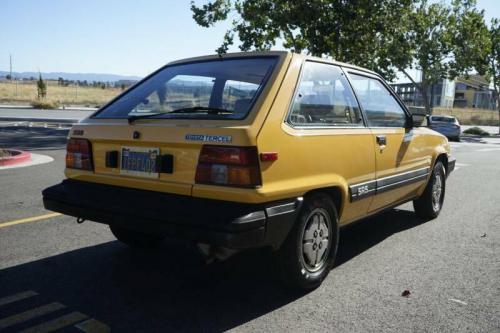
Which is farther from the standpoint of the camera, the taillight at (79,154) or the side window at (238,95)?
the taillight at (79,154)

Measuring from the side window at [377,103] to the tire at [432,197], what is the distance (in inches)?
49.4

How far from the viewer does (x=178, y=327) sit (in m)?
3.04

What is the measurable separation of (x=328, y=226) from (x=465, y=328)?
1.16 metres

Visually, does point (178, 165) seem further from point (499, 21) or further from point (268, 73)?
point (499, 21)

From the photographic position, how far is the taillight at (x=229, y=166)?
3053 millimetres

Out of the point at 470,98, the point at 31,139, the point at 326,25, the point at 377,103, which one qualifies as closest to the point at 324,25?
the point at 326,25

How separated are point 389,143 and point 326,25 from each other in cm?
1625

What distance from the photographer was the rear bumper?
2.97 m

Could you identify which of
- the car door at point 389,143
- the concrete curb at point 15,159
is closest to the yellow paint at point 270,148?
the car door at point 389,143

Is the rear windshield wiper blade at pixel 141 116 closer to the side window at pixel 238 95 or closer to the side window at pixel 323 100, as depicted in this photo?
the side window at pixel 238 95

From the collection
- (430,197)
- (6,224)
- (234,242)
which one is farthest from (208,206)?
(430,197)

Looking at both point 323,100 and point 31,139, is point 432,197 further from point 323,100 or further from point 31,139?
point 31,139

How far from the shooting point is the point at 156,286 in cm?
370

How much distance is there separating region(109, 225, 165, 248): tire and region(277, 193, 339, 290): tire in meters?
1.45
